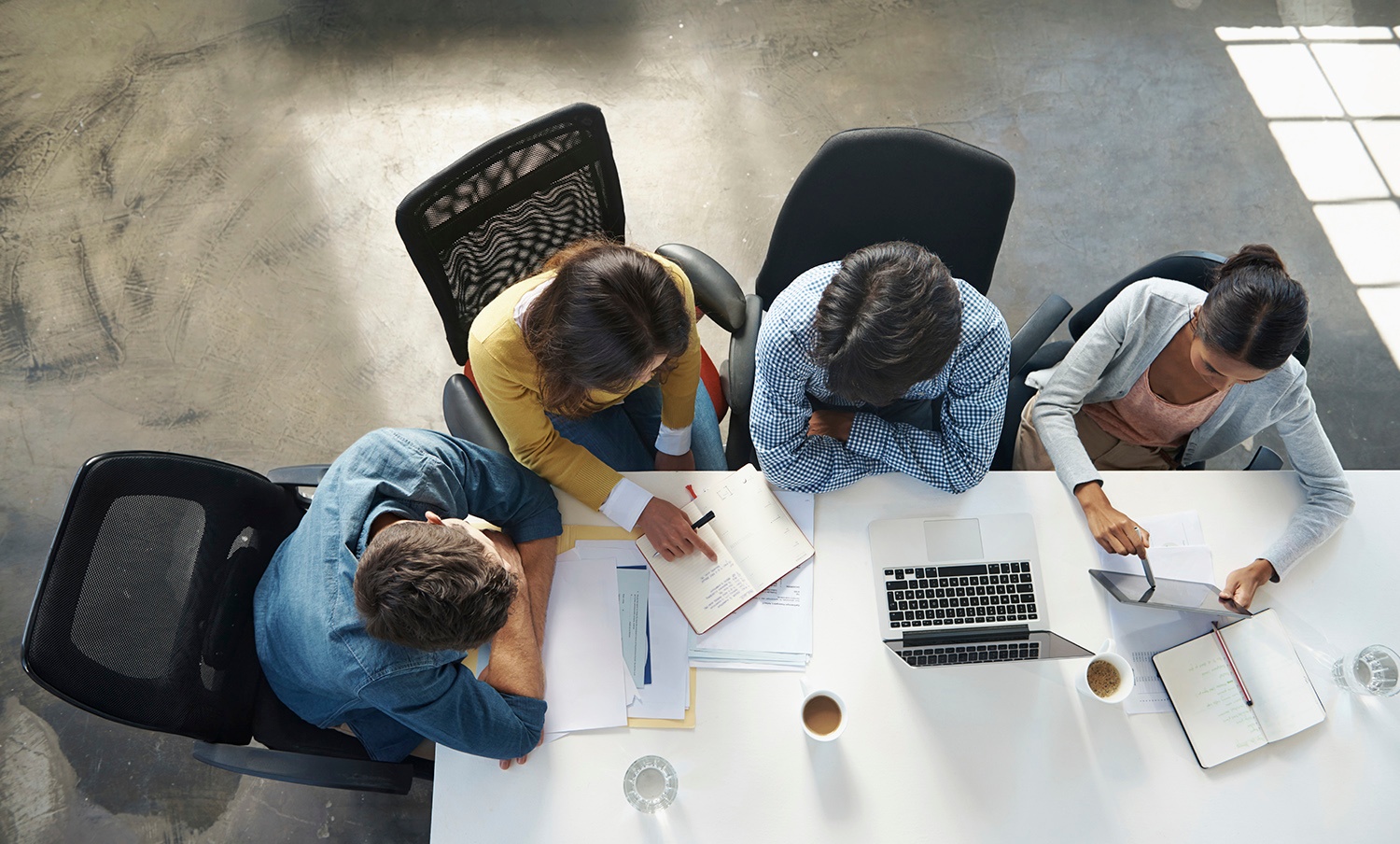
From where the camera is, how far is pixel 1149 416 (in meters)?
1.87

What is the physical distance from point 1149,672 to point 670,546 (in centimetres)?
94

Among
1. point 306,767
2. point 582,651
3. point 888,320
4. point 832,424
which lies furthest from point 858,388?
point 306,767

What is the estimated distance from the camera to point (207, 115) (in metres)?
3.08

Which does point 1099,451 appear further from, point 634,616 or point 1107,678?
point 634,616

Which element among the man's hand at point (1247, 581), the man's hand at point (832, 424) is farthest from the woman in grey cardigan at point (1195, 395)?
the man's hand at point (832, 424)

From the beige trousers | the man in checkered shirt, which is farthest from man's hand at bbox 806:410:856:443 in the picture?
the beige trousers

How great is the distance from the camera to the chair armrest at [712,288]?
1.88 m

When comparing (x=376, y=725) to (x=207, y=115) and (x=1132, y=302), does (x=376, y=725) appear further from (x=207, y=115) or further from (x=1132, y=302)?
(x=207, y=115)

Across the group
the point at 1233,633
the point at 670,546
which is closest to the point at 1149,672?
the point at 1233,633

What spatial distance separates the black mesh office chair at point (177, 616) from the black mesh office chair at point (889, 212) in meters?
1.03

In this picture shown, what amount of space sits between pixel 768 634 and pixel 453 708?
1.91 feet

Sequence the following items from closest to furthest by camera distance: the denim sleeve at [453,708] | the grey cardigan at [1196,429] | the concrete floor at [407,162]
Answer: the denim sleeve at [453,708], the grey cardigan at [1196,429], the concrete floor at [407,162]

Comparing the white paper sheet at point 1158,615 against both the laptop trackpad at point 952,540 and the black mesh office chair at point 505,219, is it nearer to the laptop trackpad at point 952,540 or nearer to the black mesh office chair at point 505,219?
the laptop trackpad at point 952,540

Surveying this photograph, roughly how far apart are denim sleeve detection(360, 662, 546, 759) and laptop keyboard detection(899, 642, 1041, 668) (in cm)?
74
